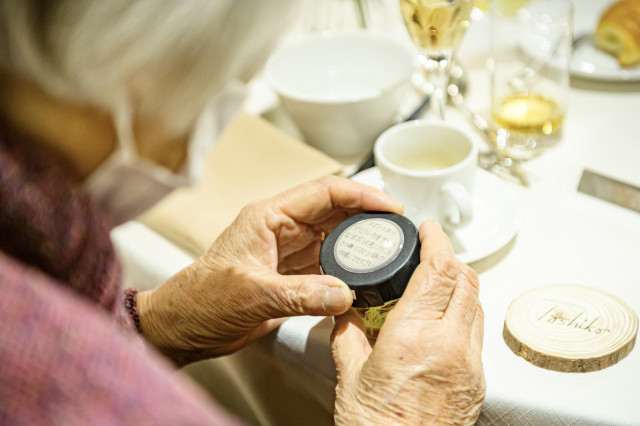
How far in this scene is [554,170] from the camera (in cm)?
87

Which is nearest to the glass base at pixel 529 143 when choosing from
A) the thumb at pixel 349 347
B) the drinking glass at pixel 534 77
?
the drinking glass at pixel 534 77

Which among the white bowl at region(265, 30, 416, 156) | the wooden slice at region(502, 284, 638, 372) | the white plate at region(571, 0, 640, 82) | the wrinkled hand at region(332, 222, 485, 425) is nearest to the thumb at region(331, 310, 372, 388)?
the wrinkled hand at region(332, 222, 485, 425)

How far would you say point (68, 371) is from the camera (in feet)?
1.11

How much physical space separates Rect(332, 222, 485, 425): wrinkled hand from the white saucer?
0.15 meters

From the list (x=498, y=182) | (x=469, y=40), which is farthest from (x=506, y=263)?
(x=469, y=40)

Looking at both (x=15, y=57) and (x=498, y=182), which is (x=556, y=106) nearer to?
(x=498, y=182)

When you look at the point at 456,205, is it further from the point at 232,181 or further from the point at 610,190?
the point at 232,181

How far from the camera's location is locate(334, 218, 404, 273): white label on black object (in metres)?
0.59

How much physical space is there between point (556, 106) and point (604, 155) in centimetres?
12

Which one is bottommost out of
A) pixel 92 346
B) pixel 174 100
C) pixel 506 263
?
pixel 506 263

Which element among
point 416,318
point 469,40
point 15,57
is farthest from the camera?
A: point 469,40

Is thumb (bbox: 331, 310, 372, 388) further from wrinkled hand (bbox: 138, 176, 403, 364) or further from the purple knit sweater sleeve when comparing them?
the purple knit sweater sleeve

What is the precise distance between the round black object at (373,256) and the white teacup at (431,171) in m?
0.08

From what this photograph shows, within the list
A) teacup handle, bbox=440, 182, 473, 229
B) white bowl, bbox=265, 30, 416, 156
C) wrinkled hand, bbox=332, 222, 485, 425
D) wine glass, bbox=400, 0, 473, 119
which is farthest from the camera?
white bowl, bbox=265, 30, 416, 156
